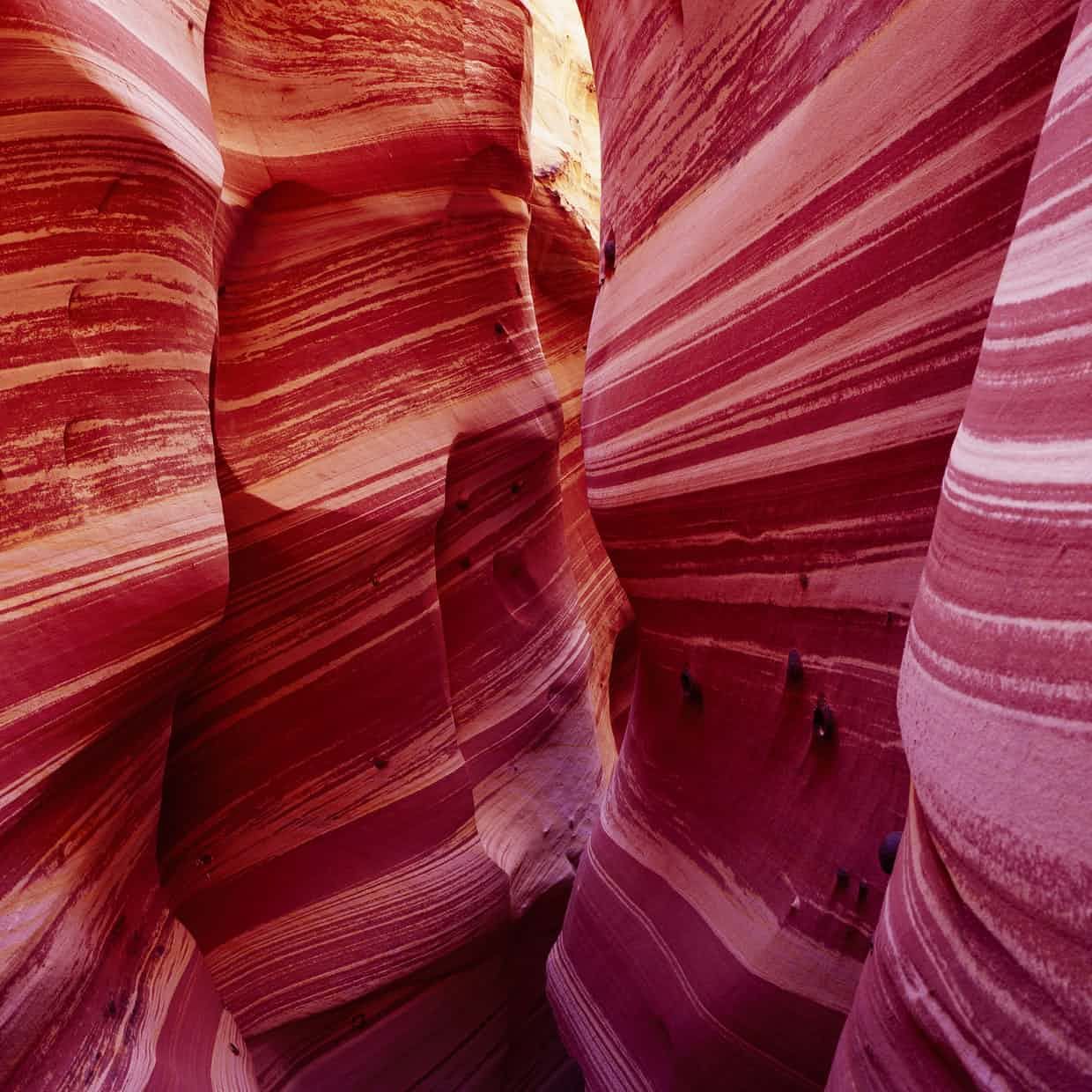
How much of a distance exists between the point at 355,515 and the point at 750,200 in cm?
99

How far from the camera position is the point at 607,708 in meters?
2.98

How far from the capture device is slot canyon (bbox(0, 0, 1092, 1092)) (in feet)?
1.83

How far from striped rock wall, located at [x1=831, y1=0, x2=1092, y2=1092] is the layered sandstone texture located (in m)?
1.01

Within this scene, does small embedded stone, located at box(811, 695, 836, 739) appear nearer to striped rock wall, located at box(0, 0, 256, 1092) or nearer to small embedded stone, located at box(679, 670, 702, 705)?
small embedded stone, located at box(679, 670, 702, 705)

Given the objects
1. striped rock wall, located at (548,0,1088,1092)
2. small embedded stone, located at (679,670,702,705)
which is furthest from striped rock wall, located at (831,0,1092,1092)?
small embedded stone, located at (679,670,702,705)

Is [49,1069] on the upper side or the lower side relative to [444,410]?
lower

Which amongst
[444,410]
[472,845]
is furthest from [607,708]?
[444,410]

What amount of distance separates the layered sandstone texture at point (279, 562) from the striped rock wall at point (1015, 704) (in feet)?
3.32

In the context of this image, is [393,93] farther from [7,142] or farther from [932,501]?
[932,501]

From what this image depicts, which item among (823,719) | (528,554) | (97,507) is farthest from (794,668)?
(528,554)

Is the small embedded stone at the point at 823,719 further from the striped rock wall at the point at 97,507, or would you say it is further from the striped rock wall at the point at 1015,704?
the striped rock wall at the point at 97,507

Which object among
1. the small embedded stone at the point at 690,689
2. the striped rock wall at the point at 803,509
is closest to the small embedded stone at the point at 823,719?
the striped rock wall at the point at 803,509

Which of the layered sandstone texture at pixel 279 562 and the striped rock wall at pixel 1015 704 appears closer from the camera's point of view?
the striped rock wall at pixel 1015 704

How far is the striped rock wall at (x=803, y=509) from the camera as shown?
0.54 meters
